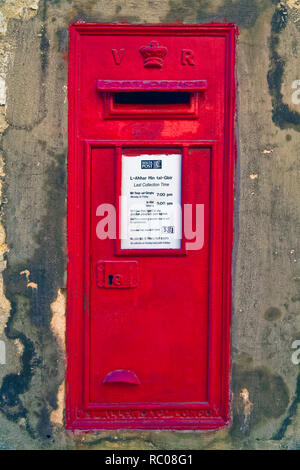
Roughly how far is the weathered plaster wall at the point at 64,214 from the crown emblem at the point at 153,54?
0.16m

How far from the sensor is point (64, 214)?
73.5 inches

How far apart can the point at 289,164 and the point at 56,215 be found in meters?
1.24

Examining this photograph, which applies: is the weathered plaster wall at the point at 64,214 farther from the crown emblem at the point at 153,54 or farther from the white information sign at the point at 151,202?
the white information sign at the point at 151,202

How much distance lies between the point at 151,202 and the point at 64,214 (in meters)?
0.46

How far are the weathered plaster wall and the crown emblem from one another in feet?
0.54

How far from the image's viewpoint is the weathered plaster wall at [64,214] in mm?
1829

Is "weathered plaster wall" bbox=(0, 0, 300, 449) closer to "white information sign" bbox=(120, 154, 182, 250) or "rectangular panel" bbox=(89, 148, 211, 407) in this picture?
"rectangular panel" bbox=(89, 148, 211, 407)

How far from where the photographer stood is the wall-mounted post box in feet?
5.89

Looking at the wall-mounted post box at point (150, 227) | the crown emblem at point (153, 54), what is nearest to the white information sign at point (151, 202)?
the wall-mounted post box at point (150, 227)

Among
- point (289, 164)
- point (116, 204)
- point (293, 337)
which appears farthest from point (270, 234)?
point (116, 204)

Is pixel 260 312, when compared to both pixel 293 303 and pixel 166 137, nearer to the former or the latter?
pixel 293 303

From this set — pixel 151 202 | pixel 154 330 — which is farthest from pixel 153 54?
pixel 154 330

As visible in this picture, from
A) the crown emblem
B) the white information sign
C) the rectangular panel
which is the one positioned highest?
the crown emblem

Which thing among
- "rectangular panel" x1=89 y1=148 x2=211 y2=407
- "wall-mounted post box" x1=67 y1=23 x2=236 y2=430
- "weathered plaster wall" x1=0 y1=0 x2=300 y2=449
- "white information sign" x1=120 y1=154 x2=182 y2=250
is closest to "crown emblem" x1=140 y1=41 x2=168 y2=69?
"wall-mounted post box" x1=67 y1=23 x2=236 y2=430
